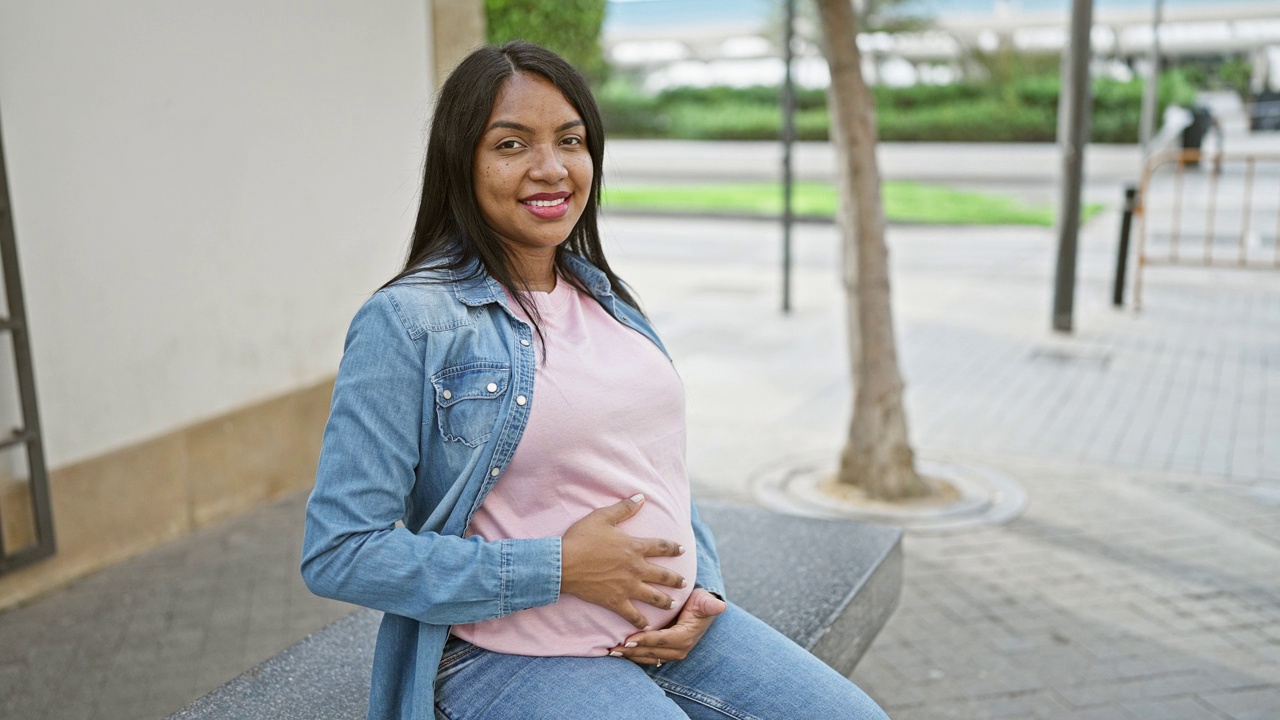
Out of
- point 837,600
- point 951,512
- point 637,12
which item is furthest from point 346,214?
point 637,12

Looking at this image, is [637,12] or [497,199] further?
[637,12]

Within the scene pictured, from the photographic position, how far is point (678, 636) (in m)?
2.09

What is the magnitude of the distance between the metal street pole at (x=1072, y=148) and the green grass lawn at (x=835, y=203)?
7072mm

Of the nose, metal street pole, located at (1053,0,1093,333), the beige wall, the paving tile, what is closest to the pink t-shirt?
the nose

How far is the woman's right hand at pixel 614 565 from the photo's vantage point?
194 centimetres

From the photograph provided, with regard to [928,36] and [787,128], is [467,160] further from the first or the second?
[928,36]

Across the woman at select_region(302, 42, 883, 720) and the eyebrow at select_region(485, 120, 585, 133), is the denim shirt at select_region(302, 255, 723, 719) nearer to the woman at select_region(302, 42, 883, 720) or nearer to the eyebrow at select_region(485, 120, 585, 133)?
the woman at select_region(302, 42, 883, 720)

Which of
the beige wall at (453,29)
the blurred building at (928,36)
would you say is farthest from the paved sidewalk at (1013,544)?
the blurred building at (928,36)

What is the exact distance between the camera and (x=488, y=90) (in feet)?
6.72

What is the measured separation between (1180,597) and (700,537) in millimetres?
2833

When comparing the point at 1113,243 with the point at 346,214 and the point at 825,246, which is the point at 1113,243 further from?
the point at 346,214

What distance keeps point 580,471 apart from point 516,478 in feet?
0.36

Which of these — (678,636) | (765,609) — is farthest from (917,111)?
(678,636)

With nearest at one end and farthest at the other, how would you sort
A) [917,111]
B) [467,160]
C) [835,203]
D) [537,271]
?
1. [467,160]
2. [537,271]
3. [835,203]
4. [917,111]
